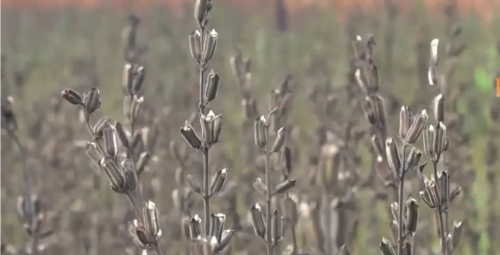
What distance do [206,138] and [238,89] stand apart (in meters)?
1.27

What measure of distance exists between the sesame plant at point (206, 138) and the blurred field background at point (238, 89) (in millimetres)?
→ 381

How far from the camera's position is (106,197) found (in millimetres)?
1480

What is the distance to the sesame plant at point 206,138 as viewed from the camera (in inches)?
20.5

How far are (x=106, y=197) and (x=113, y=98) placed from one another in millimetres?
622

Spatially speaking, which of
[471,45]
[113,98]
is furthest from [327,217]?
[471,45]

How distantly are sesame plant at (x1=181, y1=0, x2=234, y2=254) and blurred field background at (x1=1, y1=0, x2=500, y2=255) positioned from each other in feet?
1.25

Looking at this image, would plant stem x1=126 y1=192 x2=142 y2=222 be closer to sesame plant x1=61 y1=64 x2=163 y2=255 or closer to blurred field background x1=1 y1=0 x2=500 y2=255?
sesame plant x1=61 y1=64 x2=163 y2=255

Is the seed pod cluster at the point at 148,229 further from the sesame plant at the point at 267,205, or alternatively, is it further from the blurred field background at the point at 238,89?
the blurred field background at the point at 238,89

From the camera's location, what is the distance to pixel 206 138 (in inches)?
22.1

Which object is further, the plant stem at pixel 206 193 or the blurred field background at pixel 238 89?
the blurred field background at pixel 238 89

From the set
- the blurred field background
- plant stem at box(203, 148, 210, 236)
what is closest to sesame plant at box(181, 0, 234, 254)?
plant stem at box(203, 148, 210, 236)

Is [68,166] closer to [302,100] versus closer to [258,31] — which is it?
[302,100]

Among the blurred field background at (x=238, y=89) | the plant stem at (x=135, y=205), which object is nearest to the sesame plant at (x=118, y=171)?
the plant stem at (x=135, y=205)

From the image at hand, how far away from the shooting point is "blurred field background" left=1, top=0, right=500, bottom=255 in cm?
126
